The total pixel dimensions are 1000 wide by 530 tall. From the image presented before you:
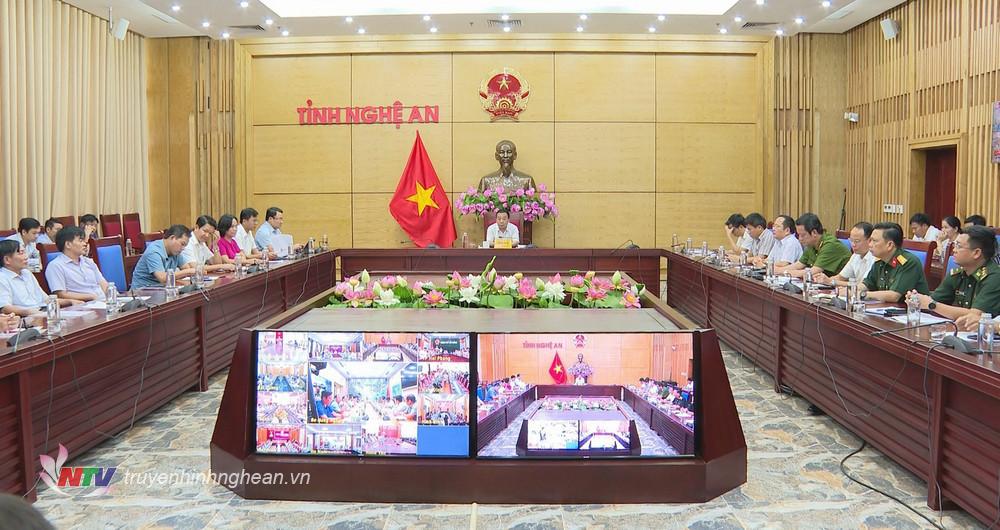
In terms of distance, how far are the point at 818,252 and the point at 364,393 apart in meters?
4.47

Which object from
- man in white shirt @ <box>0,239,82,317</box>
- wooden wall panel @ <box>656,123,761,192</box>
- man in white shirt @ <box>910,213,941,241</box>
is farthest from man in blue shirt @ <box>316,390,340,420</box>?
wooden wall panel @ <box>656,123,761,192</box>

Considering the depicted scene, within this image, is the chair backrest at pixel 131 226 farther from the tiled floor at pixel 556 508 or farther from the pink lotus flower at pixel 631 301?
the pink lotus flower at pixel 631 301

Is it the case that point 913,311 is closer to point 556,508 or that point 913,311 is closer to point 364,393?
point 556,508

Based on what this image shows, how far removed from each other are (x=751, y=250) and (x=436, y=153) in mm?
4728

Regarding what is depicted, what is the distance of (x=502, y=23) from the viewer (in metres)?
9.07

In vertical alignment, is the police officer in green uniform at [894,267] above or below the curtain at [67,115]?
below

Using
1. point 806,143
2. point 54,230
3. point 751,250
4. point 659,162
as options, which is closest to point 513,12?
point 659,162

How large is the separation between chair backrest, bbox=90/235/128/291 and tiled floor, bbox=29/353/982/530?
2140 millimetres

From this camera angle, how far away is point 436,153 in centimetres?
1052

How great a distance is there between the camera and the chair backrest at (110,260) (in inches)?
215

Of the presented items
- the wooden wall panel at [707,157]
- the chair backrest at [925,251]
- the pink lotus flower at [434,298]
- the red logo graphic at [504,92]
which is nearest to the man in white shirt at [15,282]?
the pink lotus flower at [434,298]

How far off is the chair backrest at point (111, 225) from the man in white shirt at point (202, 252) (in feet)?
9.84

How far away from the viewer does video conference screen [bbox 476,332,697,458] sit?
115 inches

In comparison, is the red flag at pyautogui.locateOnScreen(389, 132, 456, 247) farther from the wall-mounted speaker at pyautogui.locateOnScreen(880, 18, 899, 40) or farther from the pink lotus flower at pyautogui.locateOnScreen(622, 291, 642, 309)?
the pink lotus flower at pyautogui.locateOnScreen(622, 291, 642, 309)
